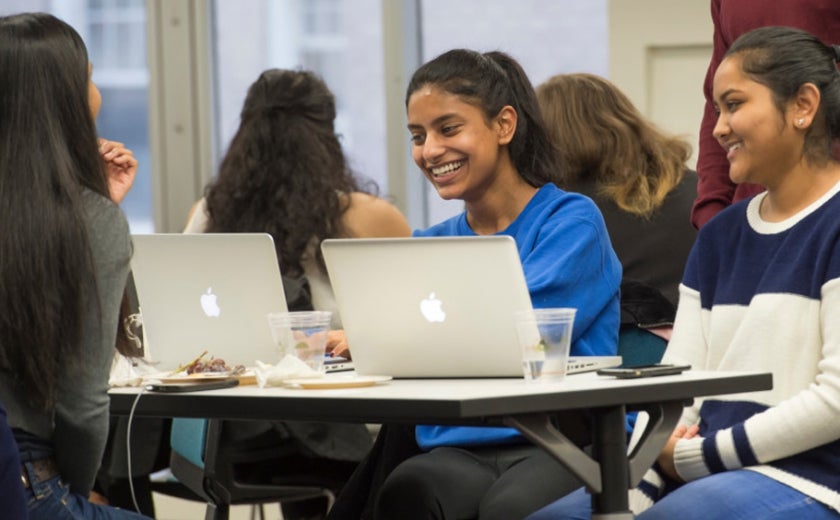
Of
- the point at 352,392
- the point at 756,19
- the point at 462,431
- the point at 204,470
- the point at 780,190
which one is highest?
the point at 756,19

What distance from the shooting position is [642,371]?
211cm

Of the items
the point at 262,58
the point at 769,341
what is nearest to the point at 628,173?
the point at 769,341

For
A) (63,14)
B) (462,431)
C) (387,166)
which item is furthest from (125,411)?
(63,14)

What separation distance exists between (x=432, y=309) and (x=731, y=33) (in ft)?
3.83

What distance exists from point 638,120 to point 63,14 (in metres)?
3.36

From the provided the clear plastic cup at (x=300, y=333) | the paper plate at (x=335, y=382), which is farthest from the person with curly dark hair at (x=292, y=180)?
the paper plate at (x=335, y=382)

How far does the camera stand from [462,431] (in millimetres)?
2568

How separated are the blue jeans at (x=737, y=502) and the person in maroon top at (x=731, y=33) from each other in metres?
0.93

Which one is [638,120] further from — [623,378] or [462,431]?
[623,378]

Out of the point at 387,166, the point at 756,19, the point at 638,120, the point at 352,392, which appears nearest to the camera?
the point at 352,392

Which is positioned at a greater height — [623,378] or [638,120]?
[638,120]

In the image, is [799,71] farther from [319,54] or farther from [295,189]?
[319,54]

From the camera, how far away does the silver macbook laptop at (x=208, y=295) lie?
247cm

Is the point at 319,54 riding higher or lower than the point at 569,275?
higher
